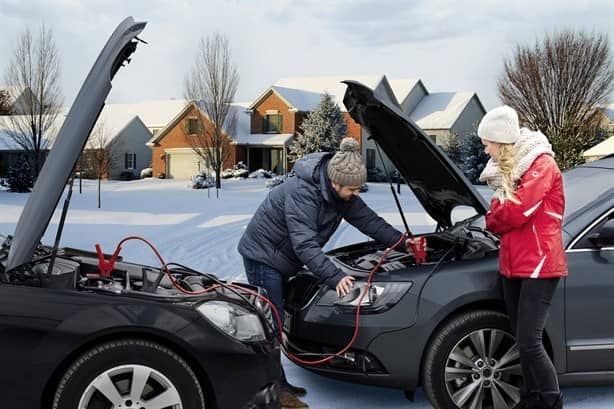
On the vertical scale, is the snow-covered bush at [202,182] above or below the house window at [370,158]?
below

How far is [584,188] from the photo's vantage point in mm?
4602

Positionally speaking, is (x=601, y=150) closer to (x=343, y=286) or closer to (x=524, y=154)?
(x=524, y=154)

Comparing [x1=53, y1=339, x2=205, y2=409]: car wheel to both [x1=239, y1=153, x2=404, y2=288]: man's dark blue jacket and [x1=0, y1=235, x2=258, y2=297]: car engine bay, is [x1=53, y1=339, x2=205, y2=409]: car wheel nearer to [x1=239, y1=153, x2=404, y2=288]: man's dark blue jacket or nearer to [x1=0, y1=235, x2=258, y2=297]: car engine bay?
[x1=0, y1=235, x2=258, y2=297]: car engine bay

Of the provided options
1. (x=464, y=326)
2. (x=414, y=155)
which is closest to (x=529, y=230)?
(x=464, y=326)

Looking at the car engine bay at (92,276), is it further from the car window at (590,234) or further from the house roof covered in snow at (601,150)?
the house roof covered in snow at (601,150)

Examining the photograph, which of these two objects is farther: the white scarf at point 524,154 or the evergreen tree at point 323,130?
the evergreen tree at point 323,130

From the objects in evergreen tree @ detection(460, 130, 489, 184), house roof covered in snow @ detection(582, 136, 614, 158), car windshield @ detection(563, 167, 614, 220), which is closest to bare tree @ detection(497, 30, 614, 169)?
house roof covered in snow @ detection(582, 136, 614, 158)

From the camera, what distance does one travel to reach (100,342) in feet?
10.3

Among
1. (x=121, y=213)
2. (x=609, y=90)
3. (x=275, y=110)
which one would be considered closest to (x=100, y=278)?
(x=121, y=213)

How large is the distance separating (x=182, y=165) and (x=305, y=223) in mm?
43179

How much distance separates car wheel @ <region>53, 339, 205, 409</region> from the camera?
3072 millimetres

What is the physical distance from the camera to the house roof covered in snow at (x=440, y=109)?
158ft

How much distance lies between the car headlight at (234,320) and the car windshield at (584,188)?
2.17 metres

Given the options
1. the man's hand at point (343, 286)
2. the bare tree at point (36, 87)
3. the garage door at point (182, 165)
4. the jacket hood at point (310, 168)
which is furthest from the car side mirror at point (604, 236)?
the garage door at point (182, 165)
